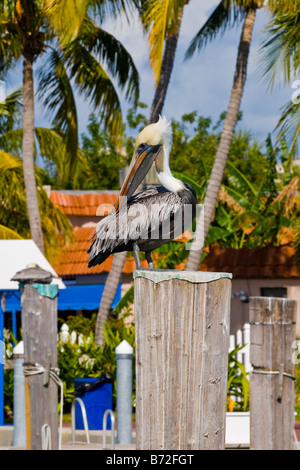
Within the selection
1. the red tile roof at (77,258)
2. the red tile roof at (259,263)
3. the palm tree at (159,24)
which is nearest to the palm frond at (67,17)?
the palm tree at (159,24)

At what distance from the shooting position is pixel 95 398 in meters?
10.9

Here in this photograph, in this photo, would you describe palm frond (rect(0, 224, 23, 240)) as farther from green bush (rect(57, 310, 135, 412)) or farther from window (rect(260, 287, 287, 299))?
window (rect(260, 287, 287, 299))

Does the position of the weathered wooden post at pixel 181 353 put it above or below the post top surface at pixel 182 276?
below

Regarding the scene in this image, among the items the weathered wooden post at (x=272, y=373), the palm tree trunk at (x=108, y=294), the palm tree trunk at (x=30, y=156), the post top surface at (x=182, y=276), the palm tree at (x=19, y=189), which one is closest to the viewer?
the post top surface at (x=182, y=276)

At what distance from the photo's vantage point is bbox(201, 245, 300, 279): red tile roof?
19.8 meters

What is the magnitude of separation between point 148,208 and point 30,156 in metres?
12.6

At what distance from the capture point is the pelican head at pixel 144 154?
168 inches

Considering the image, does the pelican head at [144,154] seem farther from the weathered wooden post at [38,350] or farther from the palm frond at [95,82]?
the palm frond at [95,82]

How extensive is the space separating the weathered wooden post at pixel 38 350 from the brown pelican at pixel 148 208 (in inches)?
124

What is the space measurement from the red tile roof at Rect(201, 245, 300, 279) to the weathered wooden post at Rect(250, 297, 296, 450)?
43.8 ft

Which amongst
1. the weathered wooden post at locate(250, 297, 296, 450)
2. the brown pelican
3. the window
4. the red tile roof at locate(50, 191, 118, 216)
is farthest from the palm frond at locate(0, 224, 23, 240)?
the brown pelican

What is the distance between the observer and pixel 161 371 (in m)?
3.86

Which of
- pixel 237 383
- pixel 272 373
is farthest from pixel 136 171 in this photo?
pixel 237 383

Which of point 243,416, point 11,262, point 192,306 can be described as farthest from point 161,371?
point 11,262
